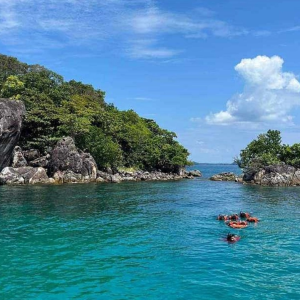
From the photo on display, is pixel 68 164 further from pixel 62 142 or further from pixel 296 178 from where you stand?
pixel 296 178

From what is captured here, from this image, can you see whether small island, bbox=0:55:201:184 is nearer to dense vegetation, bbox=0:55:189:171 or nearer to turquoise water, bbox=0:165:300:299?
dense vegetation, bbox=0:55:189:171

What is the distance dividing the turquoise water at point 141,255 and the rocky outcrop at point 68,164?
38.3 metres

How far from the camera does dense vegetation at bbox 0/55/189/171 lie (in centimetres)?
8938

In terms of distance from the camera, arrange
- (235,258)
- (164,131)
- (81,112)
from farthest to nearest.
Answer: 1. (164,131)
2. (81,112)
3. (235,258)

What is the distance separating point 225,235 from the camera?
98.1 ft

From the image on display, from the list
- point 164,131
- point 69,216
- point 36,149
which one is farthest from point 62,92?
point 69,216

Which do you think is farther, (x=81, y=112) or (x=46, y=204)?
(x=81, y=112)

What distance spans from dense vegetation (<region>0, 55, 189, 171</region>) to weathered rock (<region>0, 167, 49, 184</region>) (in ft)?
41.3

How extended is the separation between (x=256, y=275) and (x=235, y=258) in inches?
126

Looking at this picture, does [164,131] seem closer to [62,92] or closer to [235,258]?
[62,92]

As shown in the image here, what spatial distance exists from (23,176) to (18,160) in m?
9.58

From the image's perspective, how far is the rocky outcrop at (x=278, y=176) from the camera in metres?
89.8

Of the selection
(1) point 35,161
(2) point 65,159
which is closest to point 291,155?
(2) point 65,159

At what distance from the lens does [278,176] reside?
90.3 meters
